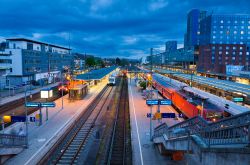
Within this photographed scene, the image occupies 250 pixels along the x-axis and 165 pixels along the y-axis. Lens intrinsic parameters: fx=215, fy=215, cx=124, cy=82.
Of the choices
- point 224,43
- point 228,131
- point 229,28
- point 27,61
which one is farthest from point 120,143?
point 229,28

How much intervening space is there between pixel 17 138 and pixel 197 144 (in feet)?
52.4

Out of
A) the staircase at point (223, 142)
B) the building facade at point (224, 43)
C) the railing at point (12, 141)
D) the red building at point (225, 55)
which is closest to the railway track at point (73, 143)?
the railing at point (12, 141)

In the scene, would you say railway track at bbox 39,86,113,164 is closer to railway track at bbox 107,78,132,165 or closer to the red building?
railway track at bbox 107,78,132,165

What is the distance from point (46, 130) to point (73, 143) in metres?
5.05

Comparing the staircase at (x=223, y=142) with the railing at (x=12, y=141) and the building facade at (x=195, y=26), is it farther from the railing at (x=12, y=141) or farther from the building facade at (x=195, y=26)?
the building facade at (x=195, y=26)

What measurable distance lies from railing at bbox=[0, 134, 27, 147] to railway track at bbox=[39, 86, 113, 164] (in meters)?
2.78

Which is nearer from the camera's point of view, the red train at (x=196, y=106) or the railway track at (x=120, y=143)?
the railway track at (x=120, y=143)

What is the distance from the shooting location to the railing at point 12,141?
16.9 meters

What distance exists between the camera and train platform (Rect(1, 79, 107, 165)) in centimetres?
1752

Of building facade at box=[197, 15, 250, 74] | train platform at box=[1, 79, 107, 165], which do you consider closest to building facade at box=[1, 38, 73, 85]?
train platform at box=[1, 79, 107, 165]

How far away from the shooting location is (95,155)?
18.5m

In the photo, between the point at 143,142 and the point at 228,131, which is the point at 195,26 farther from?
the point at 228,131

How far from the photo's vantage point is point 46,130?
79.8ft

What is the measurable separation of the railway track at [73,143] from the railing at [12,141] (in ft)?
9.14
